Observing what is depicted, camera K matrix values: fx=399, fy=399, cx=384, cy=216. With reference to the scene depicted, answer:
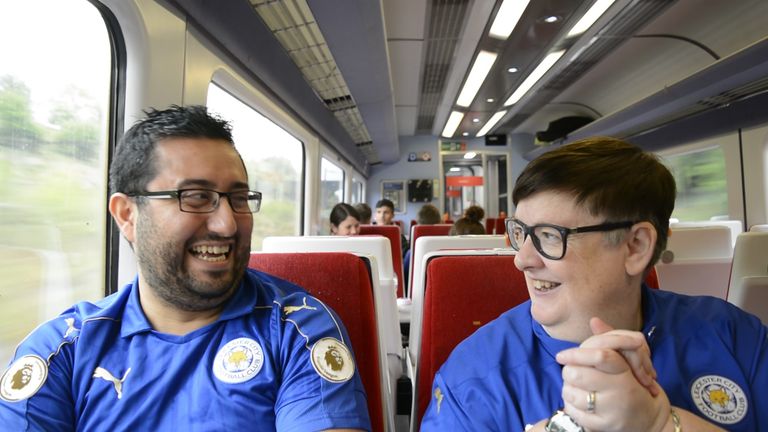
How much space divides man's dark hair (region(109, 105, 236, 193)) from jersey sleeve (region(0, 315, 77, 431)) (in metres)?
0.42

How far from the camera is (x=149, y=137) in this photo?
113 cm

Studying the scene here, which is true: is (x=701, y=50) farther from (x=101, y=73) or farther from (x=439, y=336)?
(x=101, y=73)

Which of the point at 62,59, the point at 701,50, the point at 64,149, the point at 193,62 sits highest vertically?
the point at 701,50

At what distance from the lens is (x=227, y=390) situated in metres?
1.00

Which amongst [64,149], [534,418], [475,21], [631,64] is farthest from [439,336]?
[631,64]

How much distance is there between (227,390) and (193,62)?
1.81 m

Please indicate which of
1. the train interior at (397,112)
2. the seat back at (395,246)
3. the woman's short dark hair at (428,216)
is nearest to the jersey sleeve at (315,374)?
the train interior at (397,112)

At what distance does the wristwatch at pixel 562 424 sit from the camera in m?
0.69

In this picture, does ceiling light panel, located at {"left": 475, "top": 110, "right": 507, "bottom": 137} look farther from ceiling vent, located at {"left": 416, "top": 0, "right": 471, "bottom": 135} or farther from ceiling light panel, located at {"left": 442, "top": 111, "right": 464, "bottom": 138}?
ceiling vent, located at {"left": 416, "top": 0, "right": 471, "bottom": 135}

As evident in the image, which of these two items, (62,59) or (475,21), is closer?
(62,59)

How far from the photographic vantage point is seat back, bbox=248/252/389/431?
128 centimetres

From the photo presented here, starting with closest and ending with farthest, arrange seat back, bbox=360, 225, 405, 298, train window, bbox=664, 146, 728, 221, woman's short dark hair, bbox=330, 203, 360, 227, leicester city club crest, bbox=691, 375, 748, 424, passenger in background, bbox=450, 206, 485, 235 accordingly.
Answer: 1. leicester city club crest, bbox=691, 375, 748, 424
2. seat back, bbox=360, 225, 405, 298
3. passenger in background, bbox=450, 206, 485, 235
4. woman's short dark hair, bbox=330, 203, 360, 227
5. train window, bbox=664, 146, 728, 221

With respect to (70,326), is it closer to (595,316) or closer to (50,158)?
(50,158)

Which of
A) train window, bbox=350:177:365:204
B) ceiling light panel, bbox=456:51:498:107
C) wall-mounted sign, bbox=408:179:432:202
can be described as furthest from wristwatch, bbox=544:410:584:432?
wall-mounted sign, bbox=408:179:432:202
